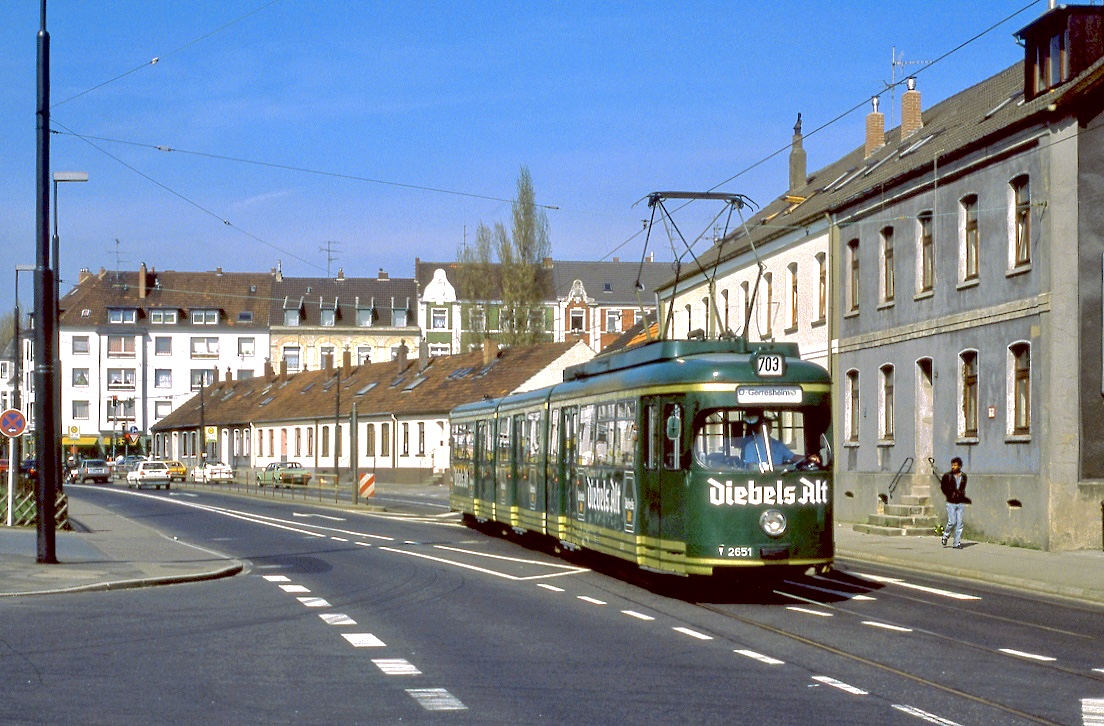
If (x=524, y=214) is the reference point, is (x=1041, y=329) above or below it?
below

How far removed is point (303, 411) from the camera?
95.4m

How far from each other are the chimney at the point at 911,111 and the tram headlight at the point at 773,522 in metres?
28.1

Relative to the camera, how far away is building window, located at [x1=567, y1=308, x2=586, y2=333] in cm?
11988

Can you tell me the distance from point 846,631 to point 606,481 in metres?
6.69

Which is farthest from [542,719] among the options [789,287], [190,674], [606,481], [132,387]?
[132,387]

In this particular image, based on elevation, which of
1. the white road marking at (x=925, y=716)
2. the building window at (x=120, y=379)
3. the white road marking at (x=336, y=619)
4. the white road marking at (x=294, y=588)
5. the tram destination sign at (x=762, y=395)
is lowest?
the white road marking at (x=294, y=588)

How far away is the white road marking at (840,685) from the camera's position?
1079 cm

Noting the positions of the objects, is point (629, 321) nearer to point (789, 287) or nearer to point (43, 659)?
point (789, 287)

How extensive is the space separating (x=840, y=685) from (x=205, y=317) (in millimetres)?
123419

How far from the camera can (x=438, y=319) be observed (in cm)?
12369

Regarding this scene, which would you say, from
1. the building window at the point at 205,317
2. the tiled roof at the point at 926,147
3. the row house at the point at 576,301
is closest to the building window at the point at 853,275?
the tiled roof at the point at 926,147

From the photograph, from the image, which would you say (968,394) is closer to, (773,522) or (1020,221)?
(1020,221)

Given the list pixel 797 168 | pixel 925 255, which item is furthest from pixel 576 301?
pixel 925 255

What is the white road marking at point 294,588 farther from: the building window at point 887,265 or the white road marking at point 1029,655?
the building window at point 887,265
